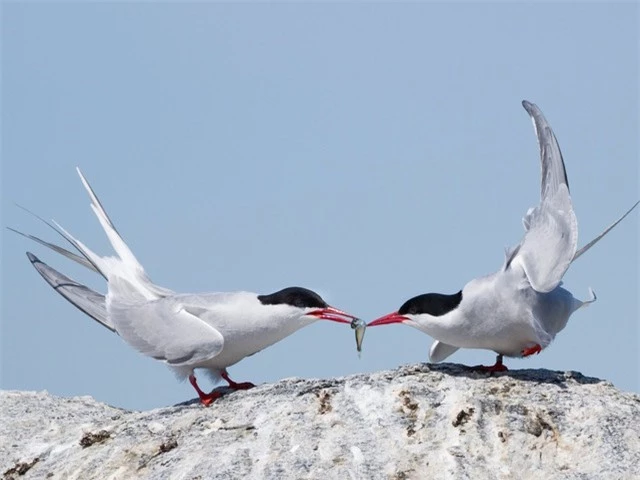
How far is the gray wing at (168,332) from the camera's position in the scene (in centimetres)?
724

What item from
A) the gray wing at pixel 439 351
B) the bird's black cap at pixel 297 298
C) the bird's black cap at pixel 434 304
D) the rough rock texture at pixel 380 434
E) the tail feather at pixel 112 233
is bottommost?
the rough rock texture at pixel 380 434

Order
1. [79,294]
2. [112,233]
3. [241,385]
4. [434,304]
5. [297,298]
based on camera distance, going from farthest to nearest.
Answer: [112,233] < [79,294] < [241,385] < [297,298] < [434,304]

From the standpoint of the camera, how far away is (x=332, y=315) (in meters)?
7.17

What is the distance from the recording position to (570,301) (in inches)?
291

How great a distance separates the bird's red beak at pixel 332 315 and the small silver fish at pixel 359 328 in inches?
1.7

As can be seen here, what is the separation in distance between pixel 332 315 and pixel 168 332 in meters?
1.13

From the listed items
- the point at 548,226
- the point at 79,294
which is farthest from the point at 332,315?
the point at 79,294

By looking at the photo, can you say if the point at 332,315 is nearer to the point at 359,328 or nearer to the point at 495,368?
the point at 359,328

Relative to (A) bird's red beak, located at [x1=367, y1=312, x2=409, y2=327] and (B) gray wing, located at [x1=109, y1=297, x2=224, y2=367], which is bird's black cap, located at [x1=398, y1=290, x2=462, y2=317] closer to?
(A) bird's red beak, located at [x1=367, y1=312, x2=409, y2=327]

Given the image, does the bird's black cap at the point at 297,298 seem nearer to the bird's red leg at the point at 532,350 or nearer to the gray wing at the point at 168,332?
the gray wing at the point at 168,332

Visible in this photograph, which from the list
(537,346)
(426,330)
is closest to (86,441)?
(426,330)

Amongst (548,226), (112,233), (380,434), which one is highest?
(112,233)

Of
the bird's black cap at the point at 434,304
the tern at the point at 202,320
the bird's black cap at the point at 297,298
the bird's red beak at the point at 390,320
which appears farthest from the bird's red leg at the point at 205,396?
the bird's black cap at the point at 434,304

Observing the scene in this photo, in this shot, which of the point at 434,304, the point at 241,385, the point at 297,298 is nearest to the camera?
the point at 434,304
